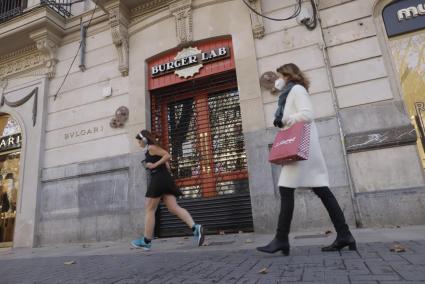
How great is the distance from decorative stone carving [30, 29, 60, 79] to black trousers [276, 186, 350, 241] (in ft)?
25.6

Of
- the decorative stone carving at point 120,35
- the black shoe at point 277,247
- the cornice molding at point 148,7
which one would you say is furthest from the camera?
the decorative stone carving at point 120,35

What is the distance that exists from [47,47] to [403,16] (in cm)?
810

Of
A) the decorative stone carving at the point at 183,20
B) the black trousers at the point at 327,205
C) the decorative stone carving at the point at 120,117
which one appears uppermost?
the decorative stone carving at the point at 183,20

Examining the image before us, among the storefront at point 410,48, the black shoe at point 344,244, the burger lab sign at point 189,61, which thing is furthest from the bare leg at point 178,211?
the storefront at point 410,48

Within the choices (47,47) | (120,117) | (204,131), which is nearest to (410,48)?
(204,131)

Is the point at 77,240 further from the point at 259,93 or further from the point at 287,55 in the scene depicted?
the point at 287,55

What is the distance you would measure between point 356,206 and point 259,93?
8.67 feet

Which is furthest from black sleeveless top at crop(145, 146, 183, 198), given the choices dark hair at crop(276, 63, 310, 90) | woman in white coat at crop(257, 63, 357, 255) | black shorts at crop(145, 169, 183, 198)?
dark hair at crop(276, 63, 310, 90)

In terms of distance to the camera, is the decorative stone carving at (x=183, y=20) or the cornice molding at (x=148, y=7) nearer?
the decorative stone carving at (x=183, y=20)

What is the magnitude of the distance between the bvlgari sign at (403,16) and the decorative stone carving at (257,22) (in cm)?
219

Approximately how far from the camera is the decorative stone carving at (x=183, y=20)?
7.39m

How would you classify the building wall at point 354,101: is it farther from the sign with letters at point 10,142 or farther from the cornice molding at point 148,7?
the sign with letters at point 10,142

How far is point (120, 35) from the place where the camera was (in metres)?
7.93

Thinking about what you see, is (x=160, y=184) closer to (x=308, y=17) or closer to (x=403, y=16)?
(x=308, y=17)
